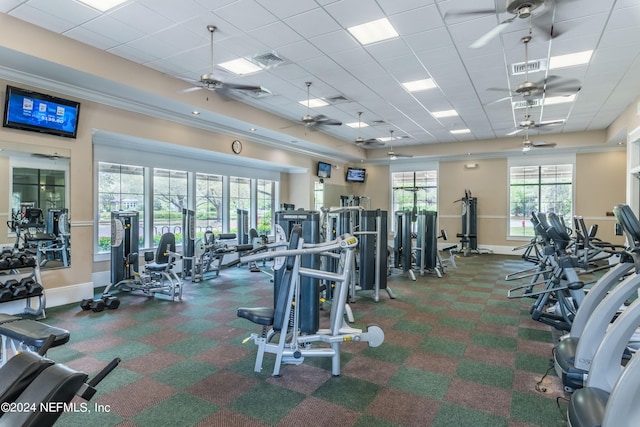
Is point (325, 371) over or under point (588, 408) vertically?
under

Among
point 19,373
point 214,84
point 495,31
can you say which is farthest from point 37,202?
point 495,31

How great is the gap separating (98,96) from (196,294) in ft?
11.3

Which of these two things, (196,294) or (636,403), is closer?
(636,403)

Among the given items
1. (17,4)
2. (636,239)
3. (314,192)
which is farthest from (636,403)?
(314,192)

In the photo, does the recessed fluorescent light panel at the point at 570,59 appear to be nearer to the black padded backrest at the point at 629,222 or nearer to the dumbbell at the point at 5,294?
the black padded backrest at the point at 629,222

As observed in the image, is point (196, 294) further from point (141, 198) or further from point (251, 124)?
point (251, 124)

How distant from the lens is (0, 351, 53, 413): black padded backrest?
1.22 meters

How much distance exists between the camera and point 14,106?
182 inches

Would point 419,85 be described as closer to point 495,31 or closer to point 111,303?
point 495,31

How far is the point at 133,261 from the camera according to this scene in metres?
5.88

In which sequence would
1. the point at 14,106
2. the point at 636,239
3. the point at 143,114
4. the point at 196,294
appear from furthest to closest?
the point at 143,114 → the point at 196,294 → the point at 14,106 → the point at 636,239

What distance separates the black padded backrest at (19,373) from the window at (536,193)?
12.3 m

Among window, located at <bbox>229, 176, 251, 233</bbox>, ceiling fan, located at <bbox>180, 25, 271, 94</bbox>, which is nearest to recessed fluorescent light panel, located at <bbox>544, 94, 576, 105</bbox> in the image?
ceiling fan, located at <bbox>180, 25, 271, 94</bbox>

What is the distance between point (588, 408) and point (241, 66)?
562cm
